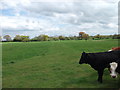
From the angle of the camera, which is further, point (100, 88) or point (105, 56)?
point (105, 56)

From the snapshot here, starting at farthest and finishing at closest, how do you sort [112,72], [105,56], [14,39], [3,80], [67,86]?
[14,39]
[3,80]
[105,56]
[67,86]
[112,72]

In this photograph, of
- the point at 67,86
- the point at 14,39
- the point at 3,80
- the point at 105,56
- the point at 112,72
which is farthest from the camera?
the point at 14,39

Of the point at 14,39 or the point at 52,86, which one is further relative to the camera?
the point at 14,39

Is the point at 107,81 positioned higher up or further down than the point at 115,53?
further down

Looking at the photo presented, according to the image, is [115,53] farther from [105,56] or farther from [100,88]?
[100,88]

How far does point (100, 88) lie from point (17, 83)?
4.53 meters

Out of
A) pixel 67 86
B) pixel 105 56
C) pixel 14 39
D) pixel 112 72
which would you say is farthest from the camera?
pixel 14 39

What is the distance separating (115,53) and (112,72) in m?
2.07

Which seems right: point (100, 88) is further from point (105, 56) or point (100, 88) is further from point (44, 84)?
point (44, 84)

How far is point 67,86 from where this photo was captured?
826 cm

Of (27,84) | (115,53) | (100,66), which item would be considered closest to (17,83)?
(27,84)

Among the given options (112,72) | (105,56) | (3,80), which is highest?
(105,56)

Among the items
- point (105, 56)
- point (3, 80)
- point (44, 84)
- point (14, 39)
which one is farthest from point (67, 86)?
point (14, 39)

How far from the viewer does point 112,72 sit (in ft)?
23.9
